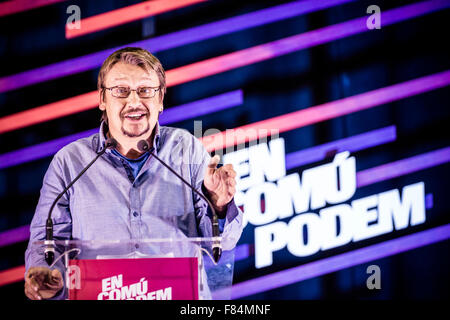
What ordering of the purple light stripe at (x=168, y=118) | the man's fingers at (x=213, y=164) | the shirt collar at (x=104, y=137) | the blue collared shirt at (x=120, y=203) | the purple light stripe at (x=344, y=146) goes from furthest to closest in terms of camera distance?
the purple light stripe at (x=344, y=146)
the purple light stripe at (x=168, y=118)
the shirt collar at (x=104, y=137)
the blue collared shirt at (x=120, y=203)
the man's fingers at (x=213, y=164)

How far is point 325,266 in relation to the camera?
2.90m

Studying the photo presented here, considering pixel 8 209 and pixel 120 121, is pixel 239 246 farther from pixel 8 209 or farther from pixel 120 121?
pixel 8 209

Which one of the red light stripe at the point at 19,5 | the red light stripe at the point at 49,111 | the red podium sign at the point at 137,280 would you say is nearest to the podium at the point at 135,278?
the red podium sign at the point at 137,280

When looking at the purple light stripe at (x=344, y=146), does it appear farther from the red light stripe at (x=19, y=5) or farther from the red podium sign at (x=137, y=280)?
the red light stripe at (x=19, y=5)

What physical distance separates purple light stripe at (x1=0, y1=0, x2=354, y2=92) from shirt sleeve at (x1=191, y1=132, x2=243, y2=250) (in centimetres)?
67

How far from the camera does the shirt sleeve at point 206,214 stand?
1997mm

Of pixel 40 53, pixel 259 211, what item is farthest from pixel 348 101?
pixel 40 53

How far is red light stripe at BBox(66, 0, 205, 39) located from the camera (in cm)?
283

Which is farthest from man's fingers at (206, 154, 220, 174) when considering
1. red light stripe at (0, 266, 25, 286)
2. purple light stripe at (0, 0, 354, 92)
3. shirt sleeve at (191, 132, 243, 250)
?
red light stripe at (0, 266, 25, 286)

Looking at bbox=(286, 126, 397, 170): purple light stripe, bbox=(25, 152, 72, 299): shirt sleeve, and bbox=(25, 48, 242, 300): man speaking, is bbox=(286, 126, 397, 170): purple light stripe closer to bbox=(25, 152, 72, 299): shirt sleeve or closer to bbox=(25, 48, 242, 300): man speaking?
bbox=(25, 48, 242, 300): man speaking

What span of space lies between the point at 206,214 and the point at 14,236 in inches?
46.8

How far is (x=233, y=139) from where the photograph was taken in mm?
2842

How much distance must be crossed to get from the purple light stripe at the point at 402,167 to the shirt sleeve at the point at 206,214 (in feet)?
3.26
